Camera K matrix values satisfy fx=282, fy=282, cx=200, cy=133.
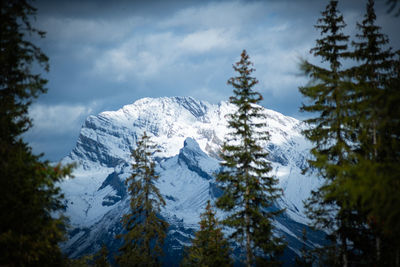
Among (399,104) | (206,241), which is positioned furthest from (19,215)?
(206,241)

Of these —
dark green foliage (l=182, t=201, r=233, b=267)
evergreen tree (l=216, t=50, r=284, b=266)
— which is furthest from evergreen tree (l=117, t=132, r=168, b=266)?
evergreen tree (l=216, t=50, r=284, b=266)

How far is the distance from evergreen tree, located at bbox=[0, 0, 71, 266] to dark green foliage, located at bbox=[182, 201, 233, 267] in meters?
9.33

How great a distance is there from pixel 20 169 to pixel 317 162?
9453 millimetres

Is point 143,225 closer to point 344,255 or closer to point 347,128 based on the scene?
point 344,255

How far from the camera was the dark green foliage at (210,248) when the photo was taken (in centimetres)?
1654

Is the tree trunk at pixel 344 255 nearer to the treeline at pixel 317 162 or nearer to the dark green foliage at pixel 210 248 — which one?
the treeline at pixel 317 162

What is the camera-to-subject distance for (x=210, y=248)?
17828mm

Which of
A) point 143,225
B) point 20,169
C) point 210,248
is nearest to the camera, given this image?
point 20,169

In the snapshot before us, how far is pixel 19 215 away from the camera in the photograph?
866 centimetres

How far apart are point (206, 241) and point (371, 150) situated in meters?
13.3

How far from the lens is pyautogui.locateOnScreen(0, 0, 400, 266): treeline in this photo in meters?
7.90

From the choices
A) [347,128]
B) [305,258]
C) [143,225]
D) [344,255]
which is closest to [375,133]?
[347,128]

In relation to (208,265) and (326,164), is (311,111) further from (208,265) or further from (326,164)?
(208,265)

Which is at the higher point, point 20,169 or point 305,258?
point 20,169
